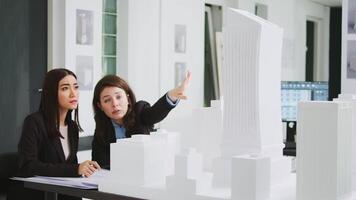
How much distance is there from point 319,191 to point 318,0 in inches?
326

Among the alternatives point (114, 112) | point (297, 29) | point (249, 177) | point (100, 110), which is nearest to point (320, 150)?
point (249, 177)

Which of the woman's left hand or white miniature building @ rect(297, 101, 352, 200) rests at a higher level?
the woman's left hand

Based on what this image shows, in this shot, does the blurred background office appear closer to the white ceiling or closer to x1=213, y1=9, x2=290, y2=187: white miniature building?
the white ceiling

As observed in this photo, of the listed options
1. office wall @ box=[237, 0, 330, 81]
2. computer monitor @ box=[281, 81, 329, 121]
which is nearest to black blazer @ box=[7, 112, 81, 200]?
computer monitor @ box=[281, 81, 329, 121]

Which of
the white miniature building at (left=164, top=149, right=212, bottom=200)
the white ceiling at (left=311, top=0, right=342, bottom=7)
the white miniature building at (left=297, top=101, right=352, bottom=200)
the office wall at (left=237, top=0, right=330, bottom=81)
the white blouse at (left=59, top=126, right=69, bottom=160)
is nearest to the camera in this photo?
the white miniature building at (left=297, top=101, right=352, bottom=200)

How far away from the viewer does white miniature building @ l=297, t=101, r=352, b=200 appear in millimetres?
1419

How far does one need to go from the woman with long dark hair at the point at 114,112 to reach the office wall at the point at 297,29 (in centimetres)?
508

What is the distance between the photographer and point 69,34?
4.77 m

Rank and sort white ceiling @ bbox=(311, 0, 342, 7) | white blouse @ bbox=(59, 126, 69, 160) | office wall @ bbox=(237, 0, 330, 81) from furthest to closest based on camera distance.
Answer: white ceiling @ bbox=(311, 0, 342, 7)
office wall @ bbox=(237, 0, 330, 81)
white blouse @ bbox=(59, 126, 69, 160)

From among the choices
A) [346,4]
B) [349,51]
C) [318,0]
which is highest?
[318,0]

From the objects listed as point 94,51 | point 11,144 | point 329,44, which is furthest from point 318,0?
point 11,144

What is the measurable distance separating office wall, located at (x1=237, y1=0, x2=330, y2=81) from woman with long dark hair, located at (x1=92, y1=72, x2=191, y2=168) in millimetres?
5084

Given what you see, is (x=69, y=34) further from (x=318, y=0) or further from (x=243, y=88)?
(x=318, y=0)

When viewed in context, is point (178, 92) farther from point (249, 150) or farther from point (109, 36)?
point (109, 36)
